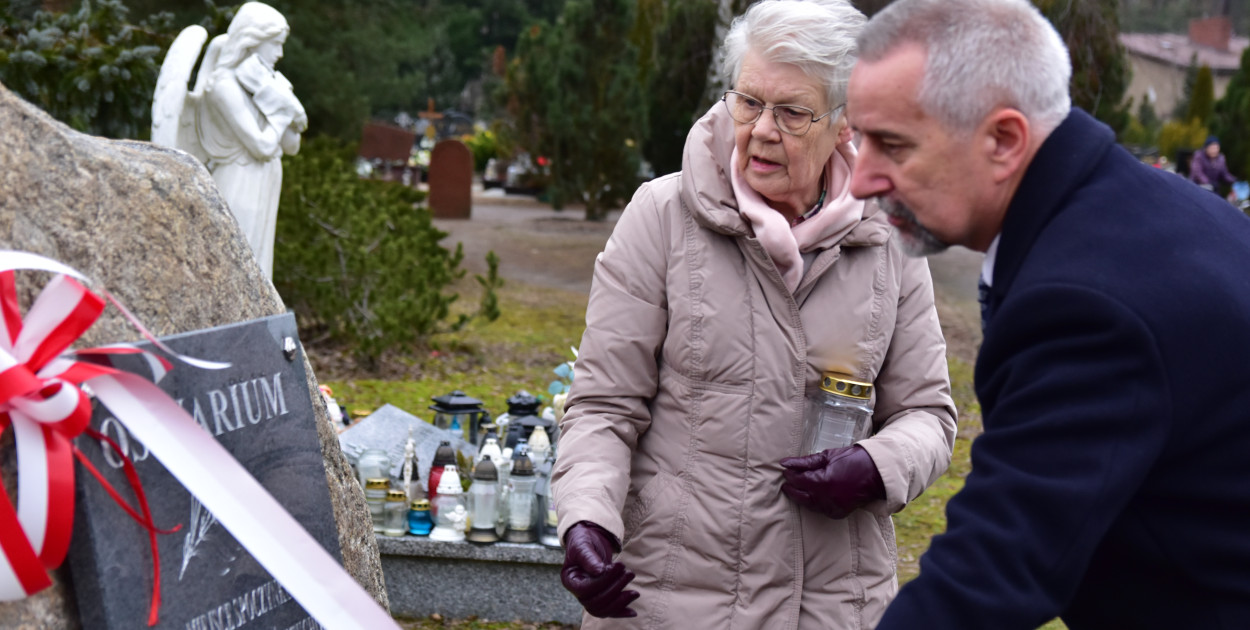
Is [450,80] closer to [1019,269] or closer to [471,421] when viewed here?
[471,421]

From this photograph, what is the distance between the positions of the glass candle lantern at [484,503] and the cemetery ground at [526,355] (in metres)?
0.33

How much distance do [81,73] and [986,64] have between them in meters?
7.76

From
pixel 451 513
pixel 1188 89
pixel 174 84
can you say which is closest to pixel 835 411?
pixel 451 513

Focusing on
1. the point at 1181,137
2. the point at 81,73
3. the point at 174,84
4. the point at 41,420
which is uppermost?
the point at 41,420

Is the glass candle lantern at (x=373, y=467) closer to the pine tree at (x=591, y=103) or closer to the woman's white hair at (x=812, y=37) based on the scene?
the woman's white hair at (x=812, y=37)

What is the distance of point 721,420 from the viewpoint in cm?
215

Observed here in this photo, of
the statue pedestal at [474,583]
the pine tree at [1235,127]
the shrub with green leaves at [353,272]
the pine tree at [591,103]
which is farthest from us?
the pine tree at [1235,127]

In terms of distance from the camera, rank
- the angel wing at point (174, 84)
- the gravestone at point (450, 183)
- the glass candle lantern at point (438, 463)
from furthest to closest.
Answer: the gravestone at point (450, 183) → the angel wing at point (174, 84) → the glass candle lantern at point (438, 463)

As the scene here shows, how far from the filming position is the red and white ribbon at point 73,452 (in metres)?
1.44

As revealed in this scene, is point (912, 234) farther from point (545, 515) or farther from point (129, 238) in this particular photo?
point (545, 515)

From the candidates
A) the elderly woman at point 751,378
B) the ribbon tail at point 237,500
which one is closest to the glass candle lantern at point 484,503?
the elderly woman at point 751,378

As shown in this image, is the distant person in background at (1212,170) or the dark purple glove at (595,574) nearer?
the dark purple glove at (595,574)

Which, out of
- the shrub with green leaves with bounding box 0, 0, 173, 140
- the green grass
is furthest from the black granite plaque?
the shrub with green leaves with bounding box 0, 0, 173, 140

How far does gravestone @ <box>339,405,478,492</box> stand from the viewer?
16.6 feet
